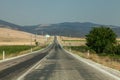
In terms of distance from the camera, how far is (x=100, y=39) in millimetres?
102375

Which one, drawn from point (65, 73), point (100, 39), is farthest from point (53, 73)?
point (100, 39)

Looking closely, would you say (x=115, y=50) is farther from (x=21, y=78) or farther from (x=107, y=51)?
(x=21, y=78)

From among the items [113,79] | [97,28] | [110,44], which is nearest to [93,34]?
[97,28]

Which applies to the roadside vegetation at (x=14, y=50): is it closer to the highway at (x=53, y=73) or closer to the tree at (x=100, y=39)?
the tree at (x=100, y=39)

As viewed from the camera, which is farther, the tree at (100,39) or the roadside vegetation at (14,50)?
the tree at (100,39)

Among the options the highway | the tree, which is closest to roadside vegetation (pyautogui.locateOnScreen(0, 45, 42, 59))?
the tree

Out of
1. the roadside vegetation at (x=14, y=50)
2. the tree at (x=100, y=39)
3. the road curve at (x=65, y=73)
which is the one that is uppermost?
the tree at (x=100, y=39)

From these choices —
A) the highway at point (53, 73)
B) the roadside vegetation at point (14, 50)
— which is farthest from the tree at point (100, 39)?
the highway at point (53, 73)

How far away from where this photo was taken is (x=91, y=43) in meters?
104

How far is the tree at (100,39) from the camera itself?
10068 centimetres

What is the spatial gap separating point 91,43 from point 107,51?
32.3 feet

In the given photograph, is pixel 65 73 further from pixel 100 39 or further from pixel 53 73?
pixel 100 39

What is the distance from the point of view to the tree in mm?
100681

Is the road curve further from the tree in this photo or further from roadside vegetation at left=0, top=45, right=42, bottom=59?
the tree
